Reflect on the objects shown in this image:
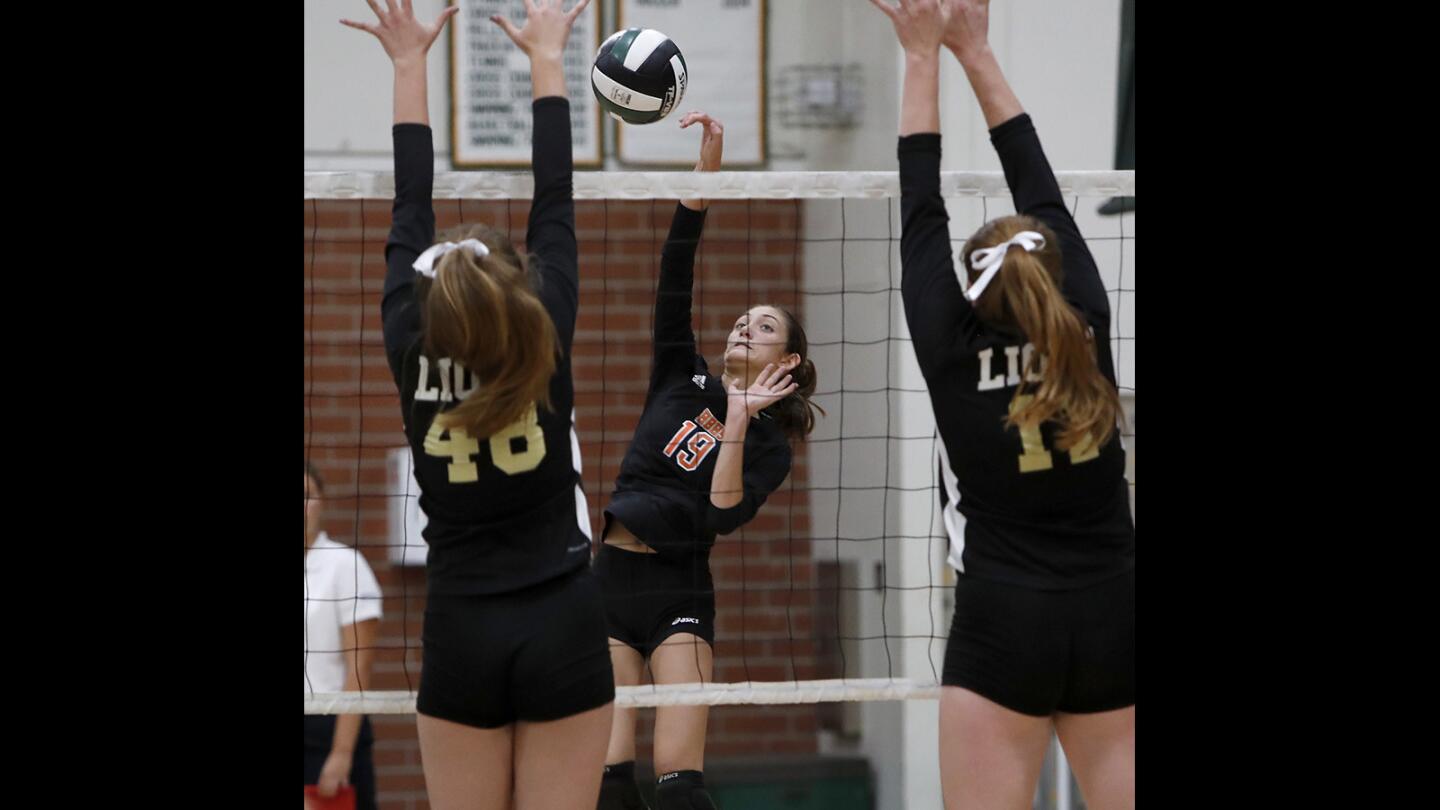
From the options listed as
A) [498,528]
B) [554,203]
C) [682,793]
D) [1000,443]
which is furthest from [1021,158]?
[682,793]

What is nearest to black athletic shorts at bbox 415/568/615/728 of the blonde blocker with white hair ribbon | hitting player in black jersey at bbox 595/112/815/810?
the blonde blocker with white hair ribbon

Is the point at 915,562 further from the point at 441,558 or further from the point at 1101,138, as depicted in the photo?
the point at 441,558

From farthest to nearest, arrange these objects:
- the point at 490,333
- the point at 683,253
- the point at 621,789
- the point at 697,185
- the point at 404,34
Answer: the point at 621,789
the point at 683,253
the point at 697,185
the point at 404,34
the point at 490,333

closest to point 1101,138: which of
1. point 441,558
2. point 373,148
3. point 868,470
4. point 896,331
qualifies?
point 896,331

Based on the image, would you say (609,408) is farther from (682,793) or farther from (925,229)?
(925,229)

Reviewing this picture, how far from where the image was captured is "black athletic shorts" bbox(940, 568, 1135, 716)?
114 inches

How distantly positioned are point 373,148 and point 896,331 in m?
2.47

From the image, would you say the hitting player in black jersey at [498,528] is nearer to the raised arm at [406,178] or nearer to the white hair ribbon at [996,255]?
the raised arm at [406,178]

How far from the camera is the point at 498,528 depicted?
290 cm

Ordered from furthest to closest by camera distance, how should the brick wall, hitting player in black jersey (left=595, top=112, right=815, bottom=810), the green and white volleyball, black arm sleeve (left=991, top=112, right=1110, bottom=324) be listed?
the brick wall → hitting player in black jersey (left=595, top=112, right=815, bottom=810) → the green and white volleyball → black arm sleeve (left=991, top=112, right=1110, bottom=324)

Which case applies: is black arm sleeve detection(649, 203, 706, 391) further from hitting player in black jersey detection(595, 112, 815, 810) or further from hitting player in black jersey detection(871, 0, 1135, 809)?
hitting player in black jersey detection(871, 0, 1135, 809)

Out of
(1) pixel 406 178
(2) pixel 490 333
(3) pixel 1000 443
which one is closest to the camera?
(2) pixel 490 333

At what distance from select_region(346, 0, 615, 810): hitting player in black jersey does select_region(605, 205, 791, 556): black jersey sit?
100 cm

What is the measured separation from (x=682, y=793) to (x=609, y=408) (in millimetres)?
3160
